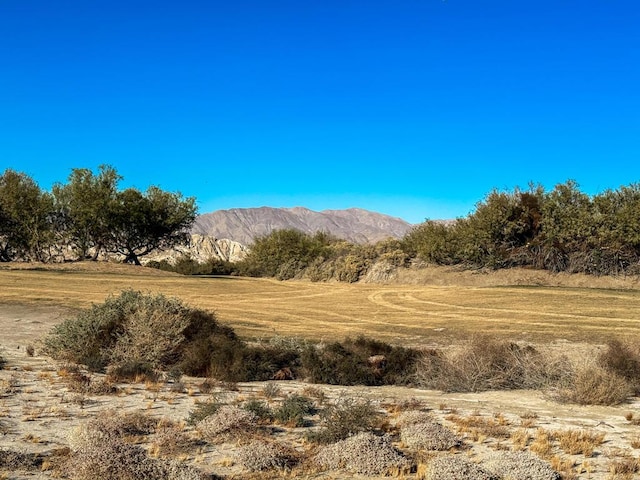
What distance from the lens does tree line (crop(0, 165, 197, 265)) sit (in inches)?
1984

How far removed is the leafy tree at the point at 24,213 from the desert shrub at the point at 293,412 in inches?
1840

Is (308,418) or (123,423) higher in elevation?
(123,423)

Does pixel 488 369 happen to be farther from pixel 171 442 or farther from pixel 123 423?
pixel 123 423

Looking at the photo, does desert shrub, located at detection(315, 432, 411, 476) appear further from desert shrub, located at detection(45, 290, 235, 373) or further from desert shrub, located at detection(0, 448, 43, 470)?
desert shrub, located at detection(45, 290, 235, 373)

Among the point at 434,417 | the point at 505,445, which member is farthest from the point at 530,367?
the point at 505,445

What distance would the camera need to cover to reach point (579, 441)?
781 cm

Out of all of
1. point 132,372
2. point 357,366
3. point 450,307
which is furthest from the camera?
point 450,307

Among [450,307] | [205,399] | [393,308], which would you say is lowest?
[205,399]

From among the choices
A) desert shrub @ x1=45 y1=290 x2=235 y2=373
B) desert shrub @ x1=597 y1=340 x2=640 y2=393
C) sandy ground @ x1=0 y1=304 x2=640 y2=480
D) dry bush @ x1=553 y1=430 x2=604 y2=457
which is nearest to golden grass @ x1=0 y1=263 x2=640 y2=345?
desert shrub @ x1=45 y1=290 x2=235 y2=373

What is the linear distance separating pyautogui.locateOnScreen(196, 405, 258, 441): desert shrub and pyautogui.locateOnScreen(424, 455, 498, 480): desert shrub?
2.53 m

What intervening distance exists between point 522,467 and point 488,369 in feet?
19.0

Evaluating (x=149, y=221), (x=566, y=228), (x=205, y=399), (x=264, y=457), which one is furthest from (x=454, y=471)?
(x=149, y=221)

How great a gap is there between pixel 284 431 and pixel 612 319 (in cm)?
1575

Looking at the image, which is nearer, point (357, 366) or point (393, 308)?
point (357, 366)
